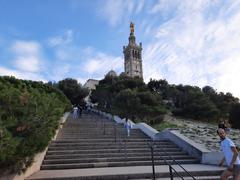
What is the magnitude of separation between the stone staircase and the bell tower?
85480 mm

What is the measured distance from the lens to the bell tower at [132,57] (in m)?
97.1

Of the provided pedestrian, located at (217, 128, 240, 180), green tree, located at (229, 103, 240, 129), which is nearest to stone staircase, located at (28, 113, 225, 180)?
pedestrian, located at (217, 128, 240, 180)

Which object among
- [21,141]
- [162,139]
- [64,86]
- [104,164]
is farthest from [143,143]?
[64,86]

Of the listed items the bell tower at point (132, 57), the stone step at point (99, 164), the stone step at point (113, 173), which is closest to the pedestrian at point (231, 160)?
the stone step at point (113, 173)

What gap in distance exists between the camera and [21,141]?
5.30 m

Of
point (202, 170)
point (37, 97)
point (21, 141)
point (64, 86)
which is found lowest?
point (202, 170)

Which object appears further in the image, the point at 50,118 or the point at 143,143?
the point at 143,143

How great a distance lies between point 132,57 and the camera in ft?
321

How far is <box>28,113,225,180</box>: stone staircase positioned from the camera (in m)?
7.30

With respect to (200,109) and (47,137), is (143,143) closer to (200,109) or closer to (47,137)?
(47,137)

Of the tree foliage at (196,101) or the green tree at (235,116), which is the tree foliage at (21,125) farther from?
the tree foliage at (196,101)

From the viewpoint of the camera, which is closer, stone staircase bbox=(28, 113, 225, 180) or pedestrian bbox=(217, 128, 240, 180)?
pedestrian bbox=(217, 128, 240, 180)

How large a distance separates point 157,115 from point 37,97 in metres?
18.9

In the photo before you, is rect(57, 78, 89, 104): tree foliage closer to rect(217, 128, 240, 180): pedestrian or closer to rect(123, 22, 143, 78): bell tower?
rect(217, 128, 240, 180): pedestrian
